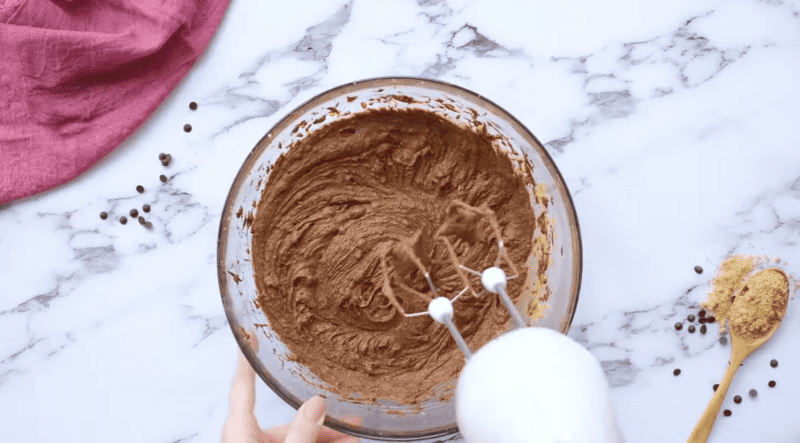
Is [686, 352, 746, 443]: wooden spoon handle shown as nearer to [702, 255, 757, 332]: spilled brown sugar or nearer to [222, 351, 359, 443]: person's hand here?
[702, 255, 757, 332]: spilled brown sugar

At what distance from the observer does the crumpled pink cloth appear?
1462 millimetres

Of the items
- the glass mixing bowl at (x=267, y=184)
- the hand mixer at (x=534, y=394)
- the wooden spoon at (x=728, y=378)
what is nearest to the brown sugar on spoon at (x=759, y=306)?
the wooden spoon at (x=728, y=378)

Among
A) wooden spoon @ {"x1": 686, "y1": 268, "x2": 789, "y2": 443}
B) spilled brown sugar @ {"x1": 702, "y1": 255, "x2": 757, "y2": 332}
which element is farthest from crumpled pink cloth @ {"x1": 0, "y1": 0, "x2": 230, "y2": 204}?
wooden spoon @ {"x1": 686, "y1": 268, "x2": 789, "y2": 443}

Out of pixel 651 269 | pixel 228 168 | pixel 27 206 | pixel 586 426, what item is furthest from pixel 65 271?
pixel 651 269

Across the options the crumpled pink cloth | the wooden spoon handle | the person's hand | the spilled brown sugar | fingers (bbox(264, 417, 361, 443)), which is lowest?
the wooden spoon handle

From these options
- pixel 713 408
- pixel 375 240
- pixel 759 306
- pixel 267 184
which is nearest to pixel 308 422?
pixel 375 240

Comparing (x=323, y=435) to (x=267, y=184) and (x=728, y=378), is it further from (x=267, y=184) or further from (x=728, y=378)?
(x=728, y=378)

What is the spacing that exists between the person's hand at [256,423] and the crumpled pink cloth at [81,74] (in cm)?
71

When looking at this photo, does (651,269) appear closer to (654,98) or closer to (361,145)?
(654,98)

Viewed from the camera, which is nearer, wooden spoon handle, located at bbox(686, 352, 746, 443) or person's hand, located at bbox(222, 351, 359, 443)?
person's hand, located at bbox(222, 351, 359, 443)

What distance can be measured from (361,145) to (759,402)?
124cm

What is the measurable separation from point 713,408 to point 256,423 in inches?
45.5

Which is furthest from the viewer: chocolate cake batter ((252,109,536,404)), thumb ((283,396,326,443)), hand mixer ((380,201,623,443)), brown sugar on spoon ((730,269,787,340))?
brown sugar on spoon ((730,269,787,340))

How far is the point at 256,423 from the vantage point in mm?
1331
